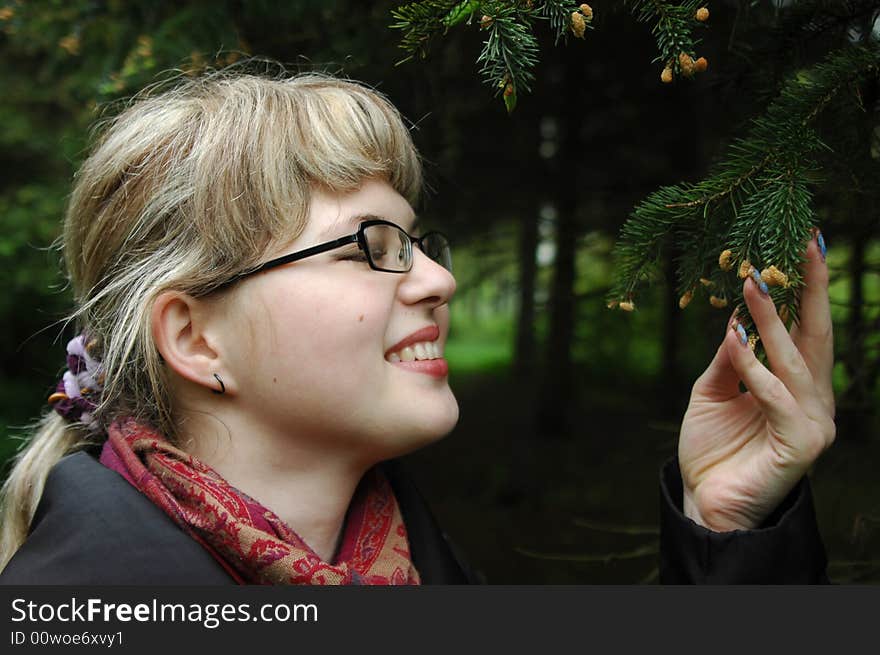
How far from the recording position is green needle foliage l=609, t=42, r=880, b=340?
4.19 feet

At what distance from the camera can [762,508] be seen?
1.52 m

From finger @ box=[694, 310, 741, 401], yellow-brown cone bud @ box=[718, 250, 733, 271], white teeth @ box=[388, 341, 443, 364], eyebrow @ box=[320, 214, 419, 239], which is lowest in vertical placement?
finger @ box=[694, 310, 741, 401]

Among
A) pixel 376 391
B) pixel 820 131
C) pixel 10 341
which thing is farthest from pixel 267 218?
pixel 10 341

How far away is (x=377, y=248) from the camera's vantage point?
1652 millimetres

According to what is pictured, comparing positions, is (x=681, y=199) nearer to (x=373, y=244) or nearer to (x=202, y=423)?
(x=373, y=244)

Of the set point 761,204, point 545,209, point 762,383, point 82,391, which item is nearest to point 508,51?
point 761,204

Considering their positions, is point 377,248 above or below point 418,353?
above

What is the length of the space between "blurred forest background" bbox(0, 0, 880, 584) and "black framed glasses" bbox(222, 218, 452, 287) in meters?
0.57

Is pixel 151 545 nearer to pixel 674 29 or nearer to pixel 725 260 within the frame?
pixel 725 260

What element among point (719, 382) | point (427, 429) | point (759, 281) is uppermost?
point (759, 281)

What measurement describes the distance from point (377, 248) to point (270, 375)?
37 centimetres

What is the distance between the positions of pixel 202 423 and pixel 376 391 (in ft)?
1.49

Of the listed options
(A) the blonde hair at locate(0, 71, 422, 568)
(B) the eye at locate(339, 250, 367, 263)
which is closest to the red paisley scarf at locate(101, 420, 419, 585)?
(A) the blonde hair at locate(0, 71, 422, 568)

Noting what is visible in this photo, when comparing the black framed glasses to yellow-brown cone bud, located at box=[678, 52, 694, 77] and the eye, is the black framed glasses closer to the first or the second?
the eye
